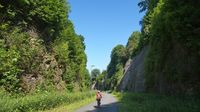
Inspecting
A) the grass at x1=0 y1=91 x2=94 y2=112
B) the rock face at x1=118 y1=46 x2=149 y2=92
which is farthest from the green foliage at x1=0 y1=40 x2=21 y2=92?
the rock face at x1=118 y1=46 x2=149 y2=92

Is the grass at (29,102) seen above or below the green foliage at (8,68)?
below

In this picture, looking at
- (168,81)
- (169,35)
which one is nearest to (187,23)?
(169,35)

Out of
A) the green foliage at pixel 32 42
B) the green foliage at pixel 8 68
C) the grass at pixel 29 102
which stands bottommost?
the grass at pixel 29 102

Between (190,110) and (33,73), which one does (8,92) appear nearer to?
(33,73)

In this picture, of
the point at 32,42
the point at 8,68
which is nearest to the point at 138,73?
the point at 32,42

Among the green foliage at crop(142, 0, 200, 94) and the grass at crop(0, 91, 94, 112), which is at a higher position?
the green foliage at crop(142, 0, 200, 94)

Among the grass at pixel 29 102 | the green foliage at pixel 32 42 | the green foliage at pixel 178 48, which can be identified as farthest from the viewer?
the green foliage at pixel 32 42

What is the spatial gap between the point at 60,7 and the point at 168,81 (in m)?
14.4

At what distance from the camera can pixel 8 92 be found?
26.4 m

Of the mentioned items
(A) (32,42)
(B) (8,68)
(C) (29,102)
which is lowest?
(C) (29,102)

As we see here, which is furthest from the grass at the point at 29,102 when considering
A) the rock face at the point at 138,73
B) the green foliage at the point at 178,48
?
the rock face at the point at 138,73

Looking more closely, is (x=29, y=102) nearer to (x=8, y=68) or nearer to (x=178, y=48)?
(x=8, y=68)

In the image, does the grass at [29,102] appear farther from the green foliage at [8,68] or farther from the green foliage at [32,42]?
the green foliage at [32,42]

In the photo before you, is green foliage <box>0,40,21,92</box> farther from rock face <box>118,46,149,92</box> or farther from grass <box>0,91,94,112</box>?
rock face <box>118,46,149,92</box>
